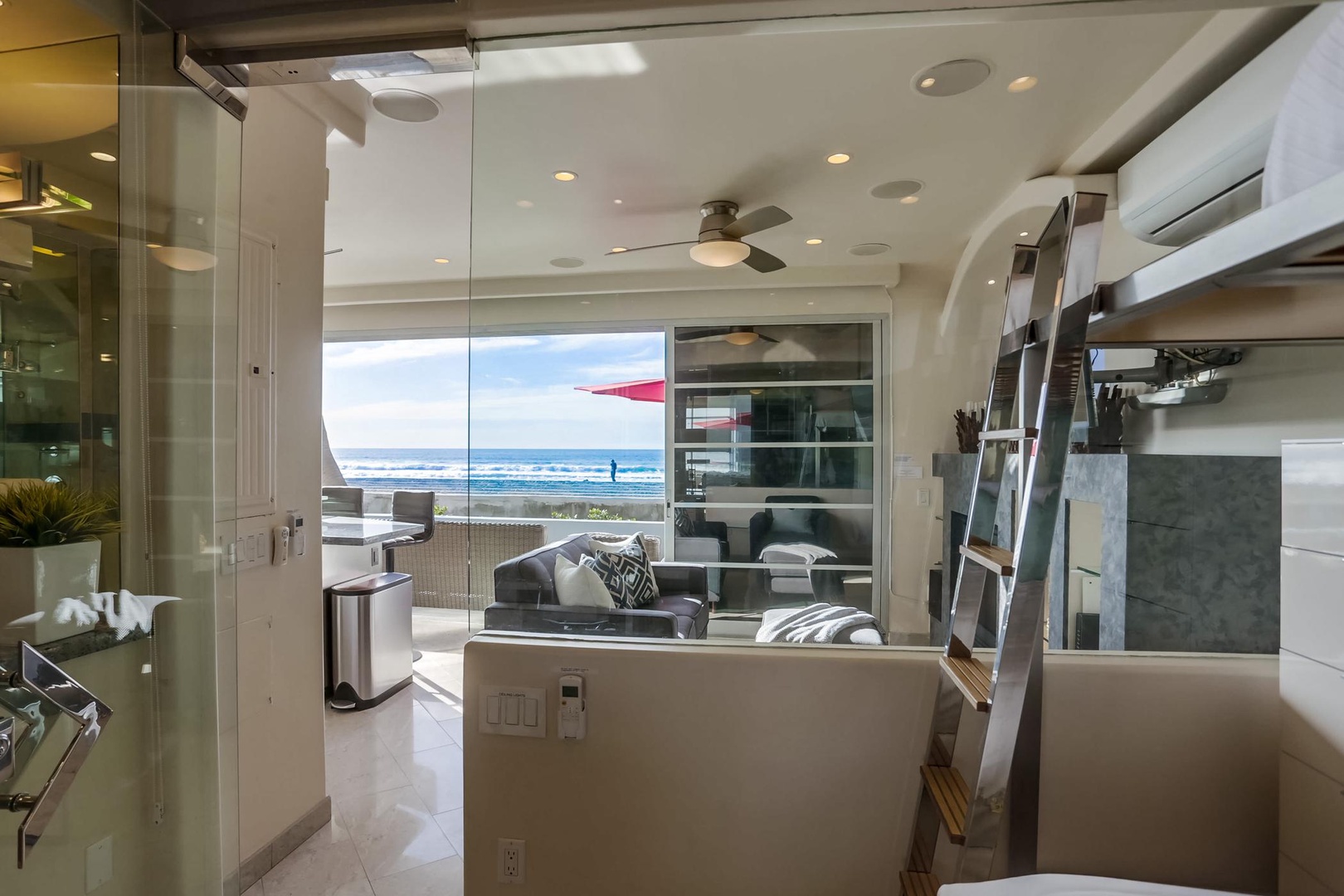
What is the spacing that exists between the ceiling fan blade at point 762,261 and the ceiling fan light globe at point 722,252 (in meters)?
0.01

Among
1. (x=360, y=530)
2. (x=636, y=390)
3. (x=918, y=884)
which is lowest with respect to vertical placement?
(x=918, y=884)

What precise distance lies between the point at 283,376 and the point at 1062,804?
105 inches

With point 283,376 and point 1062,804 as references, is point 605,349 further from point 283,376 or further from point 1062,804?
point 1062,804

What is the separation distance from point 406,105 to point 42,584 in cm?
207

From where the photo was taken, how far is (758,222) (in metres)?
1.64

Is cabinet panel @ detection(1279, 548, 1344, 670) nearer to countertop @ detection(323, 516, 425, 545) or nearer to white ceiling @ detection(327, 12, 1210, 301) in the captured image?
white ceiling @ detection(327, 12, 1210, 301)

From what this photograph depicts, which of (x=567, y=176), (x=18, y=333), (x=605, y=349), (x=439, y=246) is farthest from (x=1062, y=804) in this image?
(x=439, y=246)

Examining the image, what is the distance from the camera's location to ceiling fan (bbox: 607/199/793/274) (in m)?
1.63

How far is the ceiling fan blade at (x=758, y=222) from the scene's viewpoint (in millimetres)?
1633

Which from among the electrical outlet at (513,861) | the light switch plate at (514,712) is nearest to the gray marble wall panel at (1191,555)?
the light switch plate at (514,712)

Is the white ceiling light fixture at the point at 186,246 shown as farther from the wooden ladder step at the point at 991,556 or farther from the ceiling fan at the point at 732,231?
the wooden ladder step at the point at 991,556

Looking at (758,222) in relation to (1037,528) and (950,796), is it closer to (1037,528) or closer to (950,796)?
(1037,528)

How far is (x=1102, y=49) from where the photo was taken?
62.3 inches

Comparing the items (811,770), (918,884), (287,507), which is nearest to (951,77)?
(811,770)
